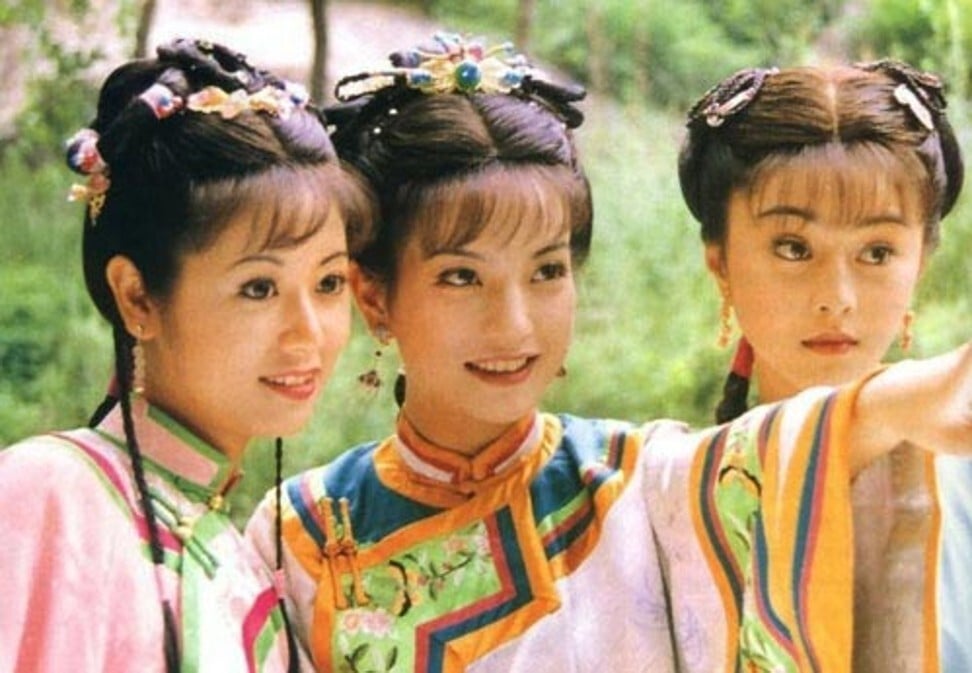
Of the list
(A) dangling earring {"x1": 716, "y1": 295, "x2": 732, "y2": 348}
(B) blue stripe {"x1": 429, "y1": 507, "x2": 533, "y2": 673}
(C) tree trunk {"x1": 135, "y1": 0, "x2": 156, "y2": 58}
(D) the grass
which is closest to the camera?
(B) blue stripe {"x1": 429, "y1": 507, "x2": 533, "y2": 673}

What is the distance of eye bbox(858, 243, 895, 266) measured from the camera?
6.49 feet

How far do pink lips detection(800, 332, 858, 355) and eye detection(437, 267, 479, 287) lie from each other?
414 millimetres

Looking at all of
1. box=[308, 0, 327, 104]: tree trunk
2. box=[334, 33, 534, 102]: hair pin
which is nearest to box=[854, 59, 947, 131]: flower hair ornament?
box=[334, 33, 534, 102]: hair pin

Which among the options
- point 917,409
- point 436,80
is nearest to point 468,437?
point 436,80

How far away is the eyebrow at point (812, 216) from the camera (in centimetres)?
198

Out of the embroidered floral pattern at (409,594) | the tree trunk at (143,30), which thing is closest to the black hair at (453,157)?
the embroidered floral pattern at (409,594)

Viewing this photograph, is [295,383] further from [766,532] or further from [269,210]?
[766,532]

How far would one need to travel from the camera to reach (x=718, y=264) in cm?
214

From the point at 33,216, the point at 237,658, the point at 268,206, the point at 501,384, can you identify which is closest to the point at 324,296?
the point at 268,206

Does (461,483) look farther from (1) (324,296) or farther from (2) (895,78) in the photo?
(2) (895,78)

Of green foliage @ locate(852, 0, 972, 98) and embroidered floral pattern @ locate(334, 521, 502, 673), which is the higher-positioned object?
green foliage @ locate(852, 0, 972, 98)

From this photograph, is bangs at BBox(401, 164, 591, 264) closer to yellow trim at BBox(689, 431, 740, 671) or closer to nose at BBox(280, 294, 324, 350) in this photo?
nose at BBox(280, 294, 324, 350)

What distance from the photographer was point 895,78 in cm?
212

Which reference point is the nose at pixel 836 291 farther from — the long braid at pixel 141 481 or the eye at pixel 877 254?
the long braid at pixel 141 481
